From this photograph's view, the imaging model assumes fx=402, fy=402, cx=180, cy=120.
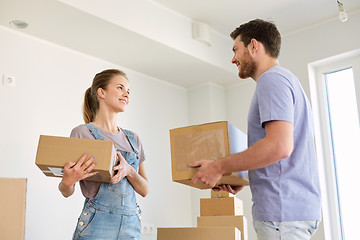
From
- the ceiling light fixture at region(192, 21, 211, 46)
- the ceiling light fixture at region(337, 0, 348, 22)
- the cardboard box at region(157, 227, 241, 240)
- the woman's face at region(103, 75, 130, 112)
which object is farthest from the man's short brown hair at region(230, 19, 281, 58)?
the ceiling light fixture at region(192, 21, 211, 46)

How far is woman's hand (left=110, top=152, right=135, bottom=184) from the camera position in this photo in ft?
5.30

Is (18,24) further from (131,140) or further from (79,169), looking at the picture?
(79,169)

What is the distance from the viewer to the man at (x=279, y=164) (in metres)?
1.23

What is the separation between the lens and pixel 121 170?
163cm

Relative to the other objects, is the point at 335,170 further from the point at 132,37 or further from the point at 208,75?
the point at 132,37

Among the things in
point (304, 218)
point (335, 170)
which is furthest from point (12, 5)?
point (335, 170)

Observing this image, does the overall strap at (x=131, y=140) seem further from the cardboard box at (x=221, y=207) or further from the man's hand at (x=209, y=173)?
the cardboard box at (x=221, y=207)

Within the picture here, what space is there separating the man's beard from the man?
172 mm

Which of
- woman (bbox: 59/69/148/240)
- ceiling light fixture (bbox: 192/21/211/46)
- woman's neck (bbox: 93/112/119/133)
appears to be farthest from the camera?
ceiling light fixture (bbox: 192/21/211/46)

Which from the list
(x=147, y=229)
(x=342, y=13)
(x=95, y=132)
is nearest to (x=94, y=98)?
(x=95, y=132)

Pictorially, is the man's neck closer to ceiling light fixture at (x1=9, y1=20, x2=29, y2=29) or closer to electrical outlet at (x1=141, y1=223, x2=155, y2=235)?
ceiling light fixture at (x1=9, y1=20, x2=29, y2=29)

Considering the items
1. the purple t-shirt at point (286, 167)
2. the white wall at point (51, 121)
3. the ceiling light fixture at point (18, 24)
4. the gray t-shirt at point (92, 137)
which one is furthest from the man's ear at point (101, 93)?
the ceiling light fixture at point (18, 24)

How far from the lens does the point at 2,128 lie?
264 cm

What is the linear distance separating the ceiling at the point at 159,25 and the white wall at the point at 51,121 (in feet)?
0.41
